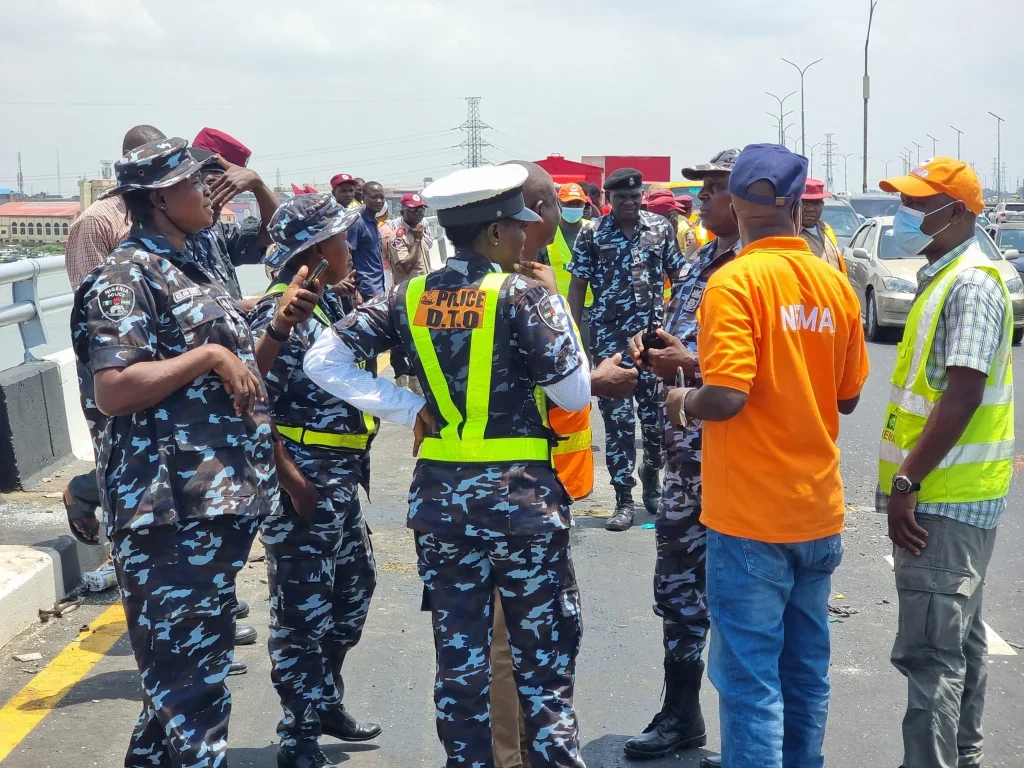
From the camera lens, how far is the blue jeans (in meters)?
3.15

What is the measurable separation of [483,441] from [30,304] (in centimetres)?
474

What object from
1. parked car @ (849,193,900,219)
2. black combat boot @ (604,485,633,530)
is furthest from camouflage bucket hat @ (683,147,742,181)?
parked car @ (849,193,900,219)

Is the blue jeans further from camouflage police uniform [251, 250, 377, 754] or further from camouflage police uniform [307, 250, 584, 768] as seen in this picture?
camouflage police uniform [251, 250, 377, 754]

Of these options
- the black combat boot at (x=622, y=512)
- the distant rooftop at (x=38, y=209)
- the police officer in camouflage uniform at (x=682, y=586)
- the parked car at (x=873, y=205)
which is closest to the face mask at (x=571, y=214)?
the black combat boot at (x=622, y=512)

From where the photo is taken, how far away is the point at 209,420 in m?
3.11

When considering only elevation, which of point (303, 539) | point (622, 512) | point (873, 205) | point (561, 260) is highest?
point (873, 205)

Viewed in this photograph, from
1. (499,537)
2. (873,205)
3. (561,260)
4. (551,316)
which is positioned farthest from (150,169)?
(873,205)

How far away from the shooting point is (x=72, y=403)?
6.98m

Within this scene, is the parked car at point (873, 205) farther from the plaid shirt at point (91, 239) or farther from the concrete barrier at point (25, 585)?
the concrete barrier at point (25, 585)

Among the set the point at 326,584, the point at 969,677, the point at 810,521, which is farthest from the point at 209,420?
the point at 969,677

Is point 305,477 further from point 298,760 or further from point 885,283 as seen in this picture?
point 885,283

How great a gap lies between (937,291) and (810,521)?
869 mm

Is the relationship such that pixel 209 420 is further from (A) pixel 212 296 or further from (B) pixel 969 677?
→ (B) pixel 969 677

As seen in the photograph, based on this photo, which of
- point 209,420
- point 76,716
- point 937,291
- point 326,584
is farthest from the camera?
point 76,716
